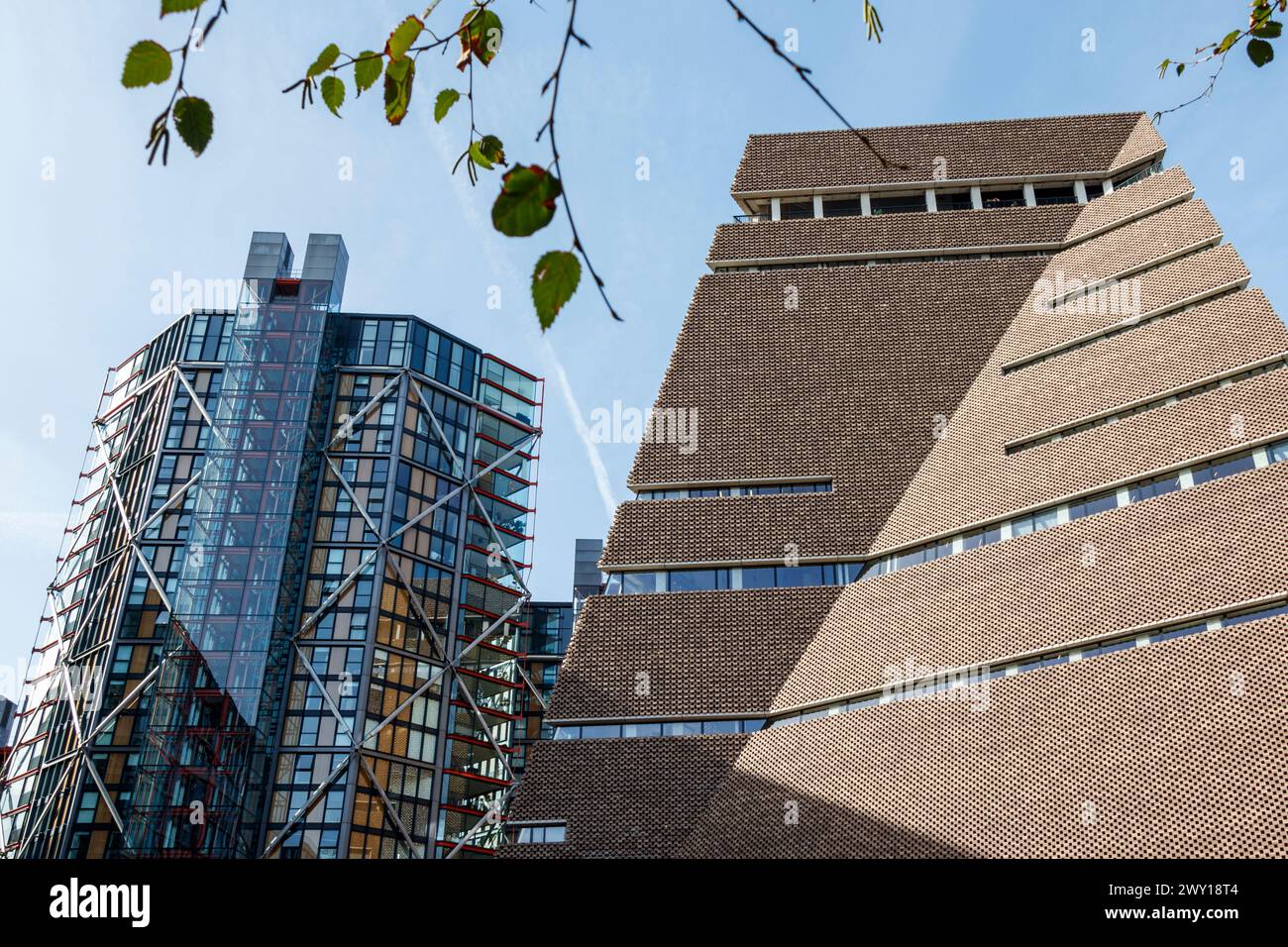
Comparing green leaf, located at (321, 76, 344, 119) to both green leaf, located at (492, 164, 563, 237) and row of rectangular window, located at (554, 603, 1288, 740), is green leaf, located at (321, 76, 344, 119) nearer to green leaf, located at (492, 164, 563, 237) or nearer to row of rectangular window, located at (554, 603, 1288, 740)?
green leaf, located at (492, 164, 563, 237)

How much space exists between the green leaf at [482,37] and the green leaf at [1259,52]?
3245 millimetres

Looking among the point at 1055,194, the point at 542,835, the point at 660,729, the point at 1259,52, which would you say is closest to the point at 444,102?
the point at 1259,52

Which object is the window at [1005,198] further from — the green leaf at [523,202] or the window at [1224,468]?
the green leaf at [523,202]

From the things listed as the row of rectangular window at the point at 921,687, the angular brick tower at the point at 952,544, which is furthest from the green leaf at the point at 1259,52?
the row of rectangular window at the point at 921,687

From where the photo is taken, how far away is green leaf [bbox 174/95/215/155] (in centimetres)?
260

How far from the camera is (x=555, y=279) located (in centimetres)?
240

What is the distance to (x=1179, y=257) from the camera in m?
31.1

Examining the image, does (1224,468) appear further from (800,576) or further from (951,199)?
(951,199)

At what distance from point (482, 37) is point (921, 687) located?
23158 mm

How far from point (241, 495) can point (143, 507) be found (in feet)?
29.2

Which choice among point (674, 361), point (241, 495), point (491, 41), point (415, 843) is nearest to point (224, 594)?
point (241, 495)

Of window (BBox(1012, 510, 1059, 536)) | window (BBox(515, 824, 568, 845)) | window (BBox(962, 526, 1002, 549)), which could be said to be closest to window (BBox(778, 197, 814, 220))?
window (BBox(962, 526, 1002, 549))

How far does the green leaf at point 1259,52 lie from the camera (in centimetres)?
458
